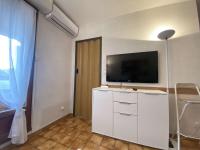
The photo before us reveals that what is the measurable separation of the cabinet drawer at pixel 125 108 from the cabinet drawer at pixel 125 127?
2.5 inches

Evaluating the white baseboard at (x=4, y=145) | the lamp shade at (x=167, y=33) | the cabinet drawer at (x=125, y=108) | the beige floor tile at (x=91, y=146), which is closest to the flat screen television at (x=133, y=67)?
the lamp shade at (x=167, y=33)

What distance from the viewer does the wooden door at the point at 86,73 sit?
2684 mm

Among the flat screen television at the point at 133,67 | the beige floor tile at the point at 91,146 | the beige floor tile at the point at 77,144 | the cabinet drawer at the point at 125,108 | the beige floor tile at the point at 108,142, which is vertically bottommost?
the beige floor tile at the point at 108,142

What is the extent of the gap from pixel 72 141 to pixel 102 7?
2508 mm

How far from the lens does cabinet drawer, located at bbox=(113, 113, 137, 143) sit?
173cm

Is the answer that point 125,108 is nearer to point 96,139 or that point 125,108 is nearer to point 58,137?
point 96,139

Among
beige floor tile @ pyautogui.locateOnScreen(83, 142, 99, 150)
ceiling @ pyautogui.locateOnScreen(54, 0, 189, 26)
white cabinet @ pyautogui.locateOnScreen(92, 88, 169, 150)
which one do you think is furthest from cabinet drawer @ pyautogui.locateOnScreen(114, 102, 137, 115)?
ceiling @ pyautogui.locateOnScreen(54, 0, 189, 26)

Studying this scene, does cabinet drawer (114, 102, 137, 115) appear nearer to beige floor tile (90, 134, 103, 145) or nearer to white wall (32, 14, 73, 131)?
beige floor tile (90, 134, 103, 145)

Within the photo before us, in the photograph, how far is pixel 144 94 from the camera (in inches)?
66.7

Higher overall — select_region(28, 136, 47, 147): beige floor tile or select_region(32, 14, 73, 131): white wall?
select_region(32, 14, 73, 131): white wall

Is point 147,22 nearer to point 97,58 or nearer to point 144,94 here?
point 97,58

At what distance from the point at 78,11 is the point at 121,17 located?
3.14 feet

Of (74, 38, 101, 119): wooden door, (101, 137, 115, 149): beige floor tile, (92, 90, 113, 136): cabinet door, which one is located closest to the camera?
(101, 137, 115, 149): beige floor tile

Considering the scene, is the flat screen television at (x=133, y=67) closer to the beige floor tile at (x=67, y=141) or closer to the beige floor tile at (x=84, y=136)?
the beige floor tile at (x=84, y=136)
